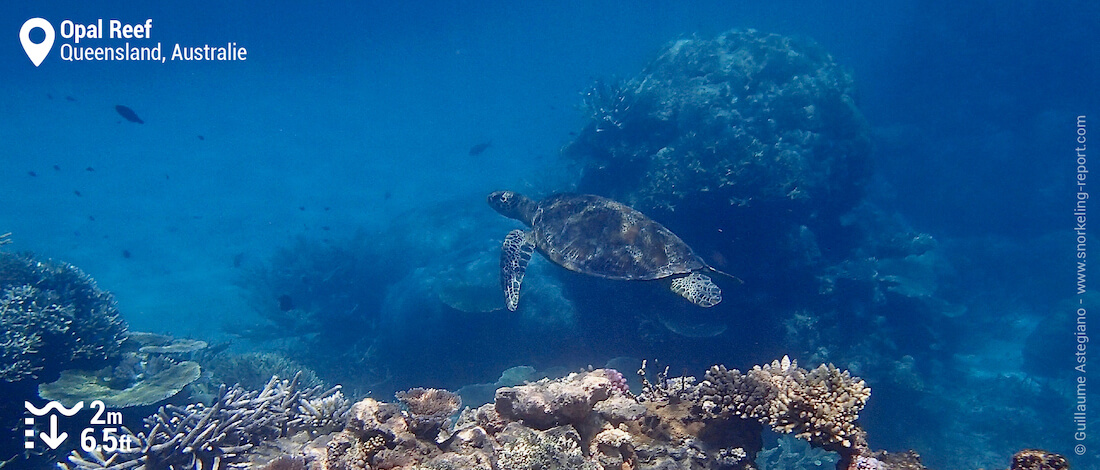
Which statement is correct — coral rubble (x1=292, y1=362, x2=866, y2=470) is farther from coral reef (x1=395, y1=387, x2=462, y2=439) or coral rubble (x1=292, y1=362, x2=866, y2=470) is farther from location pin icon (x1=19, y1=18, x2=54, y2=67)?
location pin icon (x1=19, y1=18, x2=54, y2=67)

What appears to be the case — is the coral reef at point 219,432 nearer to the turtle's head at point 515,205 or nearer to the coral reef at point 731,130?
the turtle's head at point 515,205

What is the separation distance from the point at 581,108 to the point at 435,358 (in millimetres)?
10273

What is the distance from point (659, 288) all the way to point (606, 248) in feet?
10.7

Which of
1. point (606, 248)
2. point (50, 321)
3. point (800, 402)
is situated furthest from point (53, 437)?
point (800, 402)

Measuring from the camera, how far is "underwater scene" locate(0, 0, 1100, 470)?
3.97 metres

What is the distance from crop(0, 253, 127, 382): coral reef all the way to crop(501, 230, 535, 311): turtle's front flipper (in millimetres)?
5970

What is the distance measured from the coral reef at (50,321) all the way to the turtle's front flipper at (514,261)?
19.6 ft

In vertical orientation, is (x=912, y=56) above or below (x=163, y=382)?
above

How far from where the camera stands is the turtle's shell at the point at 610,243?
6.90 meters

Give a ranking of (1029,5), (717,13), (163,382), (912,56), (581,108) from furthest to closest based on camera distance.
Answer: (717,13) → (912,56) → (1029,5) → (581,108) → (163,382)

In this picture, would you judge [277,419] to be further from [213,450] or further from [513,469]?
[513,469]

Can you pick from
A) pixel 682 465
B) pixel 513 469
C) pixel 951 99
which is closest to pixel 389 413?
pixel 513 469

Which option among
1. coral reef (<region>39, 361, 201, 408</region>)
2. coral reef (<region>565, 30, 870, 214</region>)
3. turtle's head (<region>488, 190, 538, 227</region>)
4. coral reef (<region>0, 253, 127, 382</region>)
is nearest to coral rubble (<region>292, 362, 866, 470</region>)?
coral reef (<region>39, 361, 201, 408</region>)

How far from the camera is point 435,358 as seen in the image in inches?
434
